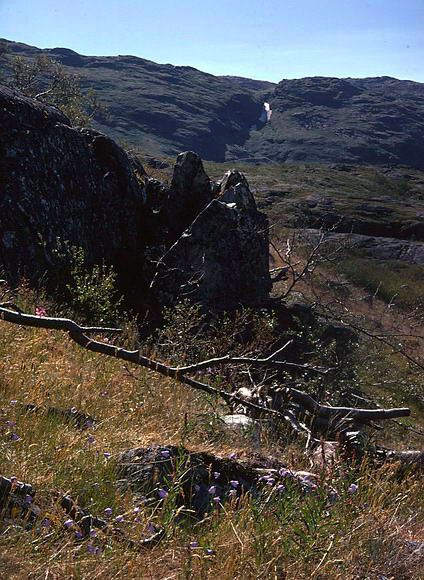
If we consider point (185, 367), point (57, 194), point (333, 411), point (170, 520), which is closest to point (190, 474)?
point (170, 520)

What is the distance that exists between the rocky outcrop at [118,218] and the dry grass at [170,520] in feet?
18.3

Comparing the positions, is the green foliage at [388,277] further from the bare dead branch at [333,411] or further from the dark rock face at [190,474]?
the dark rock face at [190,474]

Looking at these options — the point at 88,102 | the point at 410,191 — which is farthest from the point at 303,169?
the point at 88,102

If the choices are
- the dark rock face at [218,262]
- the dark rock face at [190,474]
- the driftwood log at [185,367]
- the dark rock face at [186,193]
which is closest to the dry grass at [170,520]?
the dark rock face at [190,474]

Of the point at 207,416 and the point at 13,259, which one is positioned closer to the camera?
the point at 207,416

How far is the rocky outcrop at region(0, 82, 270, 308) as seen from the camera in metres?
10.1

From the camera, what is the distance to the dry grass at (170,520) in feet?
7.93

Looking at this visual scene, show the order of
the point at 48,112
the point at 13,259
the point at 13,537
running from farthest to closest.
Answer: the point at 48,112, the point at 13,259, the point at 13,537

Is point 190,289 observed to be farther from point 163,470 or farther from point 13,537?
point 13,537

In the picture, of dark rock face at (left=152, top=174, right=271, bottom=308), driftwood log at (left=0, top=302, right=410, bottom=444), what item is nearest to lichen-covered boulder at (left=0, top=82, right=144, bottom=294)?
dark rock face at (left=152, top=174, right=271, bottom=308)

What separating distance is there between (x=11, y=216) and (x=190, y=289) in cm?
416

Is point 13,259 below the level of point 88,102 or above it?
below

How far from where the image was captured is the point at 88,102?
53.1 m

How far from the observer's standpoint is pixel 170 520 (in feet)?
8.52
